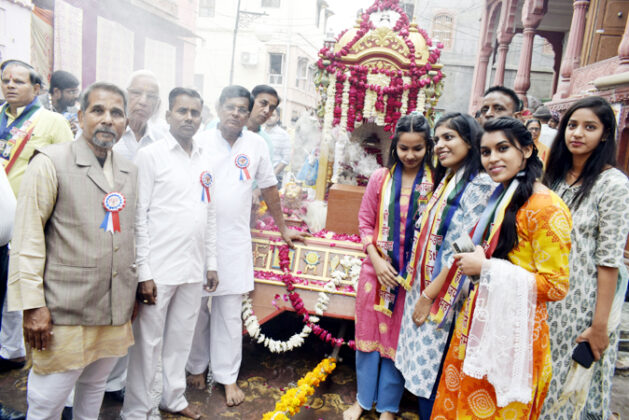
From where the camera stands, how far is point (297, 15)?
20594mm

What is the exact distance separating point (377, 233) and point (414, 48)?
7.95 ft

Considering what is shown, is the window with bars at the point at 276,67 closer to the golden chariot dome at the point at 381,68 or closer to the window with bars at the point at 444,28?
the window with bars at the point at 444,28

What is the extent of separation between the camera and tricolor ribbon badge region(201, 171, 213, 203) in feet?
8.84

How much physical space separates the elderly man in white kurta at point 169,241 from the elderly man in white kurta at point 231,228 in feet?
0.88

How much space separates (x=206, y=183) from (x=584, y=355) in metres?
2.47

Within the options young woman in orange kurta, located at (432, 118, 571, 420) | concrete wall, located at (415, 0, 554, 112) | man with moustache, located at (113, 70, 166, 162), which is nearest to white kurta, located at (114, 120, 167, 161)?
man with moustache, located at (113, 70, 166, 162)

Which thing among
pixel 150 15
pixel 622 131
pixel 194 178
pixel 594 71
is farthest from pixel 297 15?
pixel 194 178

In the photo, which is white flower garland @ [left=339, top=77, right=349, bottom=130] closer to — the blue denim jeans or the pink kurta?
the pink kurta

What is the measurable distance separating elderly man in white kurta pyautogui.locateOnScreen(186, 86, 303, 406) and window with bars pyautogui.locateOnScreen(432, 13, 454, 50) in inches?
682

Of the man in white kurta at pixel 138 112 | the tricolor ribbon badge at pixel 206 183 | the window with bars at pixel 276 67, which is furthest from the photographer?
the window with bars at pixel 276 67

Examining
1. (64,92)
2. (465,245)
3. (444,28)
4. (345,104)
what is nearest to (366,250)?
(465,245)

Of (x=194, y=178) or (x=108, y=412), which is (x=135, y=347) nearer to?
(x=108, y=412)

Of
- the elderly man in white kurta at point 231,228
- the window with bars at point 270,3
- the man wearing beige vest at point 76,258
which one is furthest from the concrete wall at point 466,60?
the man wearing beige vest at point 76,258

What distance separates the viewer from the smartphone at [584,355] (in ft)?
7.40
